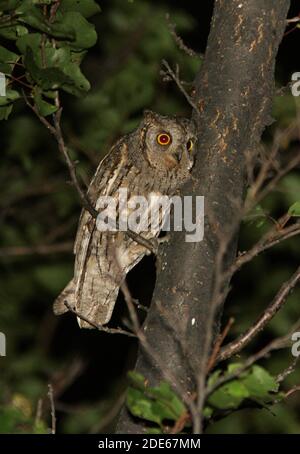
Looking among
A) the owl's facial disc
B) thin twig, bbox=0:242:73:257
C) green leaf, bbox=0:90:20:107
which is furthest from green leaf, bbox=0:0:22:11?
thin twig, bbox=0:242:73:257

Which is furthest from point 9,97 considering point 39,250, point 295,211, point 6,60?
point 39,250

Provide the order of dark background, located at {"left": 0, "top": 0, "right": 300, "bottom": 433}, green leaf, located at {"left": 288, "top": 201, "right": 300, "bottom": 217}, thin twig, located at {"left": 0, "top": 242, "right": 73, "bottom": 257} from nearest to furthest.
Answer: green leaf, located at {"left": 288, "top": 201, "right": 300, "bottom": 217}, thin twig, located at {"left": 0, "top": 242, "right": 73, "bottom": 257}, dark background, located at {"left": 0, "top": 0, "right": 300, "bottom": 433}

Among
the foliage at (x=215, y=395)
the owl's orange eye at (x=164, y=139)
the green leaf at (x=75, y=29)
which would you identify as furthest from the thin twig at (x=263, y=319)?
the owl's orange eye at (x=164, y=139)

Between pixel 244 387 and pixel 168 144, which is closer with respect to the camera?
pixel 244 387

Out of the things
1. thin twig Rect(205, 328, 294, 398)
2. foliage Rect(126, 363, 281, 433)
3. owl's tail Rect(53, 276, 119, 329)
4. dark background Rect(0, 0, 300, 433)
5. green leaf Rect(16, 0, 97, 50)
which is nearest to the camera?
thin twig Rect(205, 328, 294, 398)

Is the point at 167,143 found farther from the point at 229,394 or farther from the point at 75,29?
the point at 229,394

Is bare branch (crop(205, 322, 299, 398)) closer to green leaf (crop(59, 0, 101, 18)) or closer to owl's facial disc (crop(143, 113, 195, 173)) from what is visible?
green leaf (crop(59, 0, 101, 18))
